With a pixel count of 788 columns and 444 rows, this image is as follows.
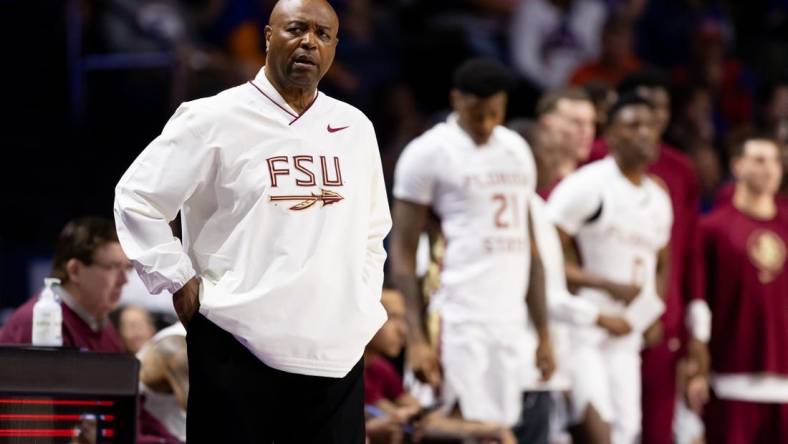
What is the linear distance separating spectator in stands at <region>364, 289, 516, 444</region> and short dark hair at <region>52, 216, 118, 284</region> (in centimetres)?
120

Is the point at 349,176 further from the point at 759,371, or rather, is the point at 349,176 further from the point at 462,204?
the point at 759,371

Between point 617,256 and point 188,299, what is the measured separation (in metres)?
3.72

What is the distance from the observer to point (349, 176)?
4.46 metres

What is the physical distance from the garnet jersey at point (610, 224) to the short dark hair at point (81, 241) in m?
2.59

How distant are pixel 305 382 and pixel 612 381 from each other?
3503 millimetres

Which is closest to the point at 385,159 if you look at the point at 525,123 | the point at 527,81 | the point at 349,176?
the point at 527,81

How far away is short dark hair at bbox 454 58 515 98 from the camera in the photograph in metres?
6.80

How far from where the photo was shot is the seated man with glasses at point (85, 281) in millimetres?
5695

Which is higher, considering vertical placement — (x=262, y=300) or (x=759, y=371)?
(x=262, y=300)

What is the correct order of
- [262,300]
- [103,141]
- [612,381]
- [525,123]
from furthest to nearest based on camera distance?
1. [103,141]
2. [525,123]
3. [612,381]
4. [262,300]

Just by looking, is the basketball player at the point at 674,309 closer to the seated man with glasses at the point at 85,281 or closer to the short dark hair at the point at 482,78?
the short dark hair at the point at 482,78

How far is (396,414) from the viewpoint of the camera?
6.55 meters

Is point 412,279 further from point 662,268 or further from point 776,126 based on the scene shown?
point 776,126

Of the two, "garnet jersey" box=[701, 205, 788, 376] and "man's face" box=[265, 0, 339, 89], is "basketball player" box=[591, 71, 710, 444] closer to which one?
"garnet jersey" box=[701, 205, 788, 376]
